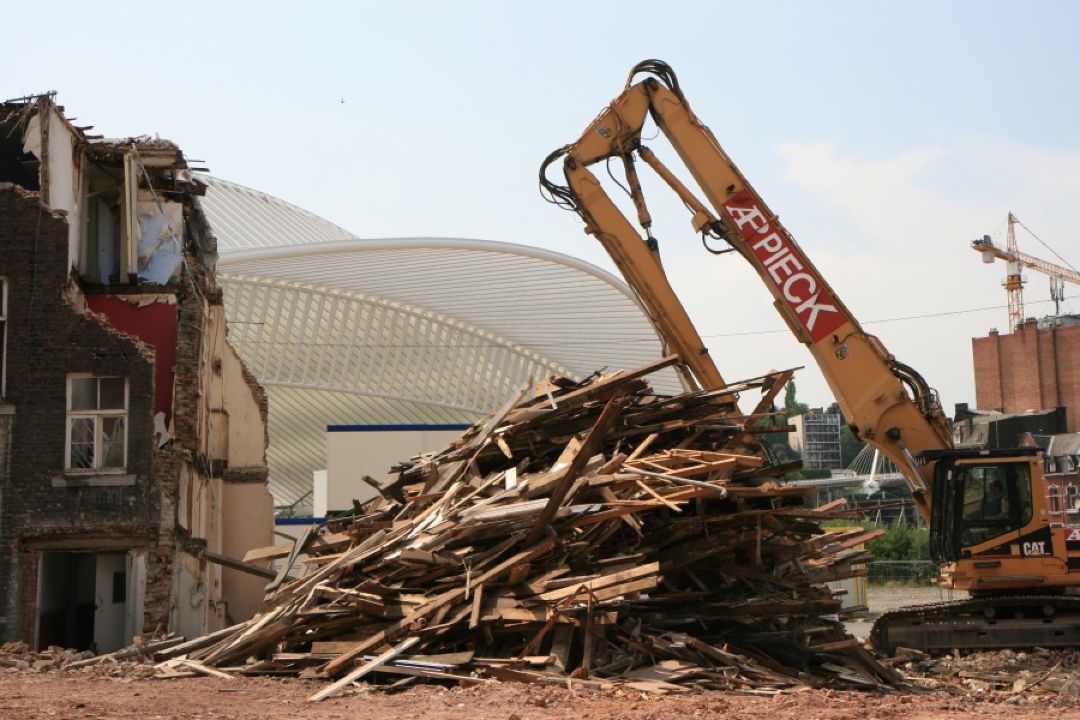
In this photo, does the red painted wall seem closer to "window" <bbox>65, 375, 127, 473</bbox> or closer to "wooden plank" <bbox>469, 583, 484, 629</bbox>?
"window" <bbox>65, 375, 127, 473</bbox>

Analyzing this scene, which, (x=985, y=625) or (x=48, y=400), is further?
(x=48, y=400)

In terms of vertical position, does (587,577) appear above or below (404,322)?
below

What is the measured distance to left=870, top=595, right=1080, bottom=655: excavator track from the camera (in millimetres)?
17656

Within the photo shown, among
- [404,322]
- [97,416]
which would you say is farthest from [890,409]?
[404,322]

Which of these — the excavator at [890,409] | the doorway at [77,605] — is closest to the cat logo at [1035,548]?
the excavator at [890,409]

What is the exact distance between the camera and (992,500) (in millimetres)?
17703

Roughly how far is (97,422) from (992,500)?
39.2 feet

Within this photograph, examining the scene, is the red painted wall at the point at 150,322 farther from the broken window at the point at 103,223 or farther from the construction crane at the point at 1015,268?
the construction crane at the point at 1015,268

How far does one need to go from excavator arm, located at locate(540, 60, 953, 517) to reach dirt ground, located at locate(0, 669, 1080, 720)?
5215mm

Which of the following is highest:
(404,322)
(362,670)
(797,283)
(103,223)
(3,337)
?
(404,322)

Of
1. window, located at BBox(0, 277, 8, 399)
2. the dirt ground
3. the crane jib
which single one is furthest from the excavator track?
window, located at BBox(0, 277, 8, 399)

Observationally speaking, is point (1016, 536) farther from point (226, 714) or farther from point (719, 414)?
point (226, 714)

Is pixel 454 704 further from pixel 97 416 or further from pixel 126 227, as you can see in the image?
pixel 126 227

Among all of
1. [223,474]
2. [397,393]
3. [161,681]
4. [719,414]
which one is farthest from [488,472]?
[397,393]
